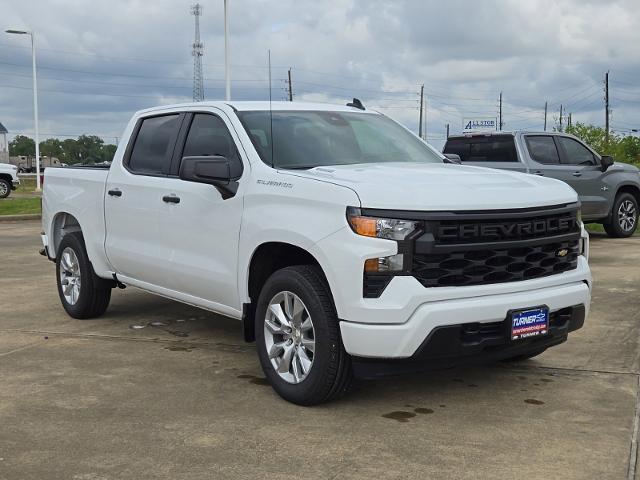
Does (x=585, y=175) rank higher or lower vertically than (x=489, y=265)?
higher

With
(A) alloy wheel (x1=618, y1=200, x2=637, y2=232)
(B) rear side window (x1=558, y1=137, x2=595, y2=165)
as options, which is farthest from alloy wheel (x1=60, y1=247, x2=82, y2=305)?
(A) alloy wheel (x1=618, y1=200, x2=637, y2=232)

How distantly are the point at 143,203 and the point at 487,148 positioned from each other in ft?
27.4

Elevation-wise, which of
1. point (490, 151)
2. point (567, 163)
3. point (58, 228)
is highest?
point (490, 151)

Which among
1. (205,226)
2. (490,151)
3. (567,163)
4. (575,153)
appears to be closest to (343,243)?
(205,226)

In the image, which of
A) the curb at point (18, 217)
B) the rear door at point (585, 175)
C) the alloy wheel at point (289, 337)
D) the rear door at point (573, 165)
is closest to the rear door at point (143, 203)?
the alloy wheel at point (289, 337)

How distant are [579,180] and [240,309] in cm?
948

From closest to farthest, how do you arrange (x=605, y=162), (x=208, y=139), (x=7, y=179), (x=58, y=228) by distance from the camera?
(x=208, y=139), (x=58, y=228), (x=605, y=162), (x=7, y=179)

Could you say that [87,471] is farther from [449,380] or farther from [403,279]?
[449,380]

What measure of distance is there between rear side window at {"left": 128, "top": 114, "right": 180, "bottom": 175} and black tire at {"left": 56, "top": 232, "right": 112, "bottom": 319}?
109 cm

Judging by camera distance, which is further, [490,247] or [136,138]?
[136,138]

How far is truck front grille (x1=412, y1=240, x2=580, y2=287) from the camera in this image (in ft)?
13.4

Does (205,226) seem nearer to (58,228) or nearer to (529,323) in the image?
(529,323)

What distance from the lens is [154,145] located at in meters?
6.13

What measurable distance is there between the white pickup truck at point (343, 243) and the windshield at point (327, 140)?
1 cm
